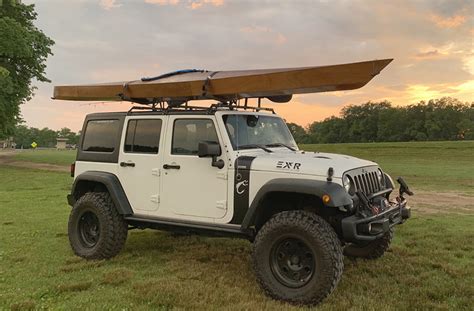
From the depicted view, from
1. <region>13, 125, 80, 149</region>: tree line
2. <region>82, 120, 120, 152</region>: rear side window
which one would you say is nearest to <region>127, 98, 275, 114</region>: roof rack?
<region>82, 120, 120, 152</region>: rear side window

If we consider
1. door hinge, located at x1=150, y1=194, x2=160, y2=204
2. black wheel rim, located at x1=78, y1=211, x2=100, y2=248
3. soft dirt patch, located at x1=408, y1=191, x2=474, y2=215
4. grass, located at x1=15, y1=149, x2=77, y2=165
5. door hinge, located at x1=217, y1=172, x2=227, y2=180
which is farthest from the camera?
grass, located at x1=15, y1=149, x2=77, y2=165

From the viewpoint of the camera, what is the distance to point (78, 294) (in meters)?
5.16

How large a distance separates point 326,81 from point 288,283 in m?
2.33

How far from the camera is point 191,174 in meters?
5.98

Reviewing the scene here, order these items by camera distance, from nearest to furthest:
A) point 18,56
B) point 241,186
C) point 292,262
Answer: point 292,262 → point 241,186 → point 18,56

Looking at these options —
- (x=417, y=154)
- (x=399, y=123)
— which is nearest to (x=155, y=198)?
(x=417, y=154)

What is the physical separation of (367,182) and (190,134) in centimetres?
242

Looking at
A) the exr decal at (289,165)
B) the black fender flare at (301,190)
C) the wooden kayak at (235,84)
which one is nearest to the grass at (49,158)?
the wooden kayak at (235,84)

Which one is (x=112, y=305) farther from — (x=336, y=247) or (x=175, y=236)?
(x=175, y=236)

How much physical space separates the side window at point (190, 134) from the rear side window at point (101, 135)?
1.22m

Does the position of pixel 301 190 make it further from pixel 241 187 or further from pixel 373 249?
pixel 373 249

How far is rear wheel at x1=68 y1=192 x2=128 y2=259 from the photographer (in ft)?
21.8

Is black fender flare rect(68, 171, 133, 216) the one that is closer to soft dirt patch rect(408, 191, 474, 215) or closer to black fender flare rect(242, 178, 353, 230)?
black fender flare rect(242, 178, 353, 230)

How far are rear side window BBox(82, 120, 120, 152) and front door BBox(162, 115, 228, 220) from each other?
1.14 meters
